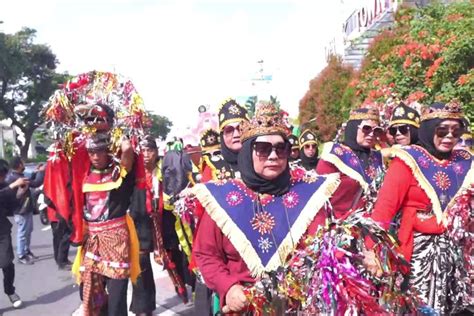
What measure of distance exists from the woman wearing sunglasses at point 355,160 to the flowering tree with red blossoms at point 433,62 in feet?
10.2

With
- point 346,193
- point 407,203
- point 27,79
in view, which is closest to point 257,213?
point 407,203

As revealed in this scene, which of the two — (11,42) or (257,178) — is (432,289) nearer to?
(257,178)

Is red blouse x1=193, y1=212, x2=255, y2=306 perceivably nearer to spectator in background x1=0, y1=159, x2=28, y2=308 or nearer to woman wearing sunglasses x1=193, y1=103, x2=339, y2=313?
woman wearing sunglasses x1=193, y1=103, x2=339, y2=313

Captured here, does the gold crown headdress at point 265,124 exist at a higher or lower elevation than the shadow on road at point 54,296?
higher

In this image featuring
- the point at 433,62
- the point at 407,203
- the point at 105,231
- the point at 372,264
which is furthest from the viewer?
the point at 433,62

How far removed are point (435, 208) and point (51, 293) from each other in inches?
210

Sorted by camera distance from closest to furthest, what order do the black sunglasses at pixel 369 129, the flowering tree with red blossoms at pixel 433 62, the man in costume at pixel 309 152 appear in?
the black sunglasses at pixel 369 129 → the man in costume at pixel 309 152 → the flowering tree with red blossoms at pixel 433 62

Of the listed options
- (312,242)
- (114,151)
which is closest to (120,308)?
(114,151)

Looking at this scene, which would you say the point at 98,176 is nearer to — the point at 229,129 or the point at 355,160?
the point at 229,129

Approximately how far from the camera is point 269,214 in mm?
3023

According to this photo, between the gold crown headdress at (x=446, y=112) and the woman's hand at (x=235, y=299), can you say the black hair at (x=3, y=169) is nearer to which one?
the gold crown headdress at (x=446, y=112)

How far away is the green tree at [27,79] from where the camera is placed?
43.2m

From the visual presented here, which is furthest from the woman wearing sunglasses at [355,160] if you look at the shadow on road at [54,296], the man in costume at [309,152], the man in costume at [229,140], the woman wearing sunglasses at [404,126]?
the shadow on road at [54,296]

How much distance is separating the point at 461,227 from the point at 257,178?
67.5 inches
